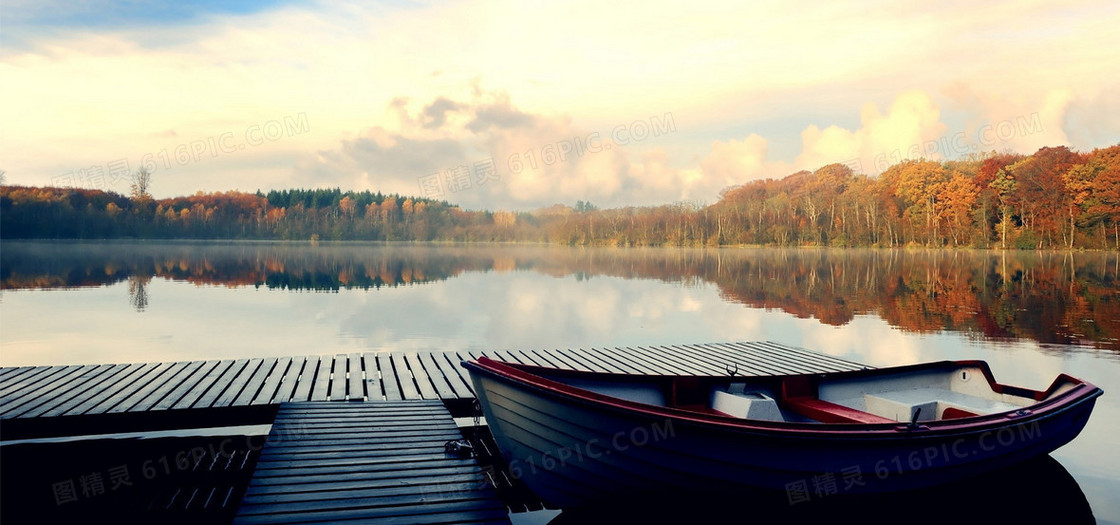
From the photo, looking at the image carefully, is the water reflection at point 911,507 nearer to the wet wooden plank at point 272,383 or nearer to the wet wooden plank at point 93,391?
the wet wooden plank at point 272,383

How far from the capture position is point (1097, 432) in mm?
8773

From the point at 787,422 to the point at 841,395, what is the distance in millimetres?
2050

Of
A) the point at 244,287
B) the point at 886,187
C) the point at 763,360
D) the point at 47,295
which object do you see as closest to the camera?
the point at 763,360

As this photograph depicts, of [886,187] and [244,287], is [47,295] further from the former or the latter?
[886,187]

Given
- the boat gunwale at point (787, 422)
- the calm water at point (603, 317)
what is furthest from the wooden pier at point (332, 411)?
the calm water at point (603, 317)

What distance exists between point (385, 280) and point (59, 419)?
27.9 m

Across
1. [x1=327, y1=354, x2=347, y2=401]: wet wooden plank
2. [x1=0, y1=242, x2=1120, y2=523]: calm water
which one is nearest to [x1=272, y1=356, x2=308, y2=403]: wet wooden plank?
[x1=327, y1=354, x2=347, y2=401]: wet wooden plank

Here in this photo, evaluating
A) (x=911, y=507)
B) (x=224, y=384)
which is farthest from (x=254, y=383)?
(x=911, y=507)

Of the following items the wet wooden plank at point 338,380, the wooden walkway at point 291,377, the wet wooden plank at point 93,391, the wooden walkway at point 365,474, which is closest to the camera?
the wooden walkway at point 365,474

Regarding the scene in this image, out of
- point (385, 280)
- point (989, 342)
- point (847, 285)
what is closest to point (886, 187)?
point (847, 285)

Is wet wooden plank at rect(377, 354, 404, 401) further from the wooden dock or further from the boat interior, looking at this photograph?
A: the boat interior

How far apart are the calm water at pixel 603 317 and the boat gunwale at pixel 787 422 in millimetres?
1022

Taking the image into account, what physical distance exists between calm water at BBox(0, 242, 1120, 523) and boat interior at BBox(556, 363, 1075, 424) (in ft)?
4.27

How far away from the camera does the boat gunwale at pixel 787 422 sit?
518 centimetres
